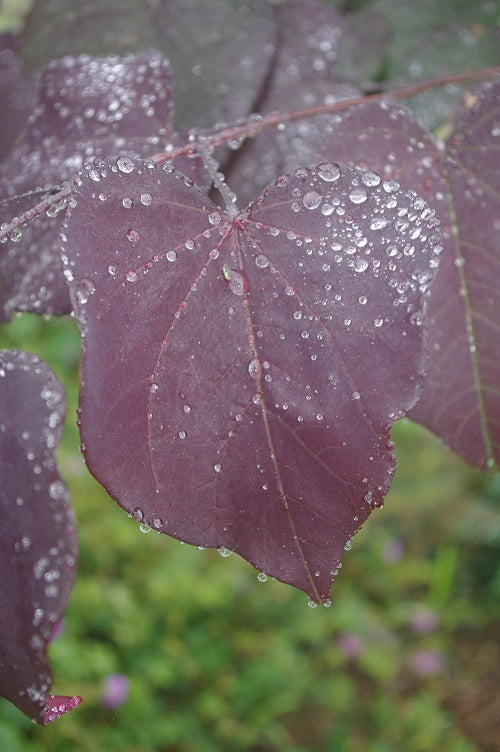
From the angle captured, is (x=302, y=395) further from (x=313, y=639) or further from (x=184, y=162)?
(x=313, y=639)

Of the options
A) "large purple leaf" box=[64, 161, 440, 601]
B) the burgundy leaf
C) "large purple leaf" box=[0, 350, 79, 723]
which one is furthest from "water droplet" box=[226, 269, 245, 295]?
the burgundy leaf

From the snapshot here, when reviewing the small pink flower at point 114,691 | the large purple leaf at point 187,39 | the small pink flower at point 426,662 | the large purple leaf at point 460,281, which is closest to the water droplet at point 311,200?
the large purple leaf at point 460,281

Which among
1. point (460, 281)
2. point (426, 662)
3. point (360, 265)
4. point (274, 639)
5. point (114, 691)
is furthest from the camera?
point (426, 662)

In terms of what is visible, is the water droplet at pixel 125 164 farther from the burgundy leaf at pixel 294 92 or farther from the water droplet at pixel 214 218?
the burgundy leaf at pixel 294 92

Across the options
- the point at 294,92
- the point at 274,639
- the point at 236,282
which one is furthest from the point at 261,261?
the point at 274,639

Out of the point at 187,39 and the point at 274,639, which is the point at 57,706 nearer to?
the point at 187,39
